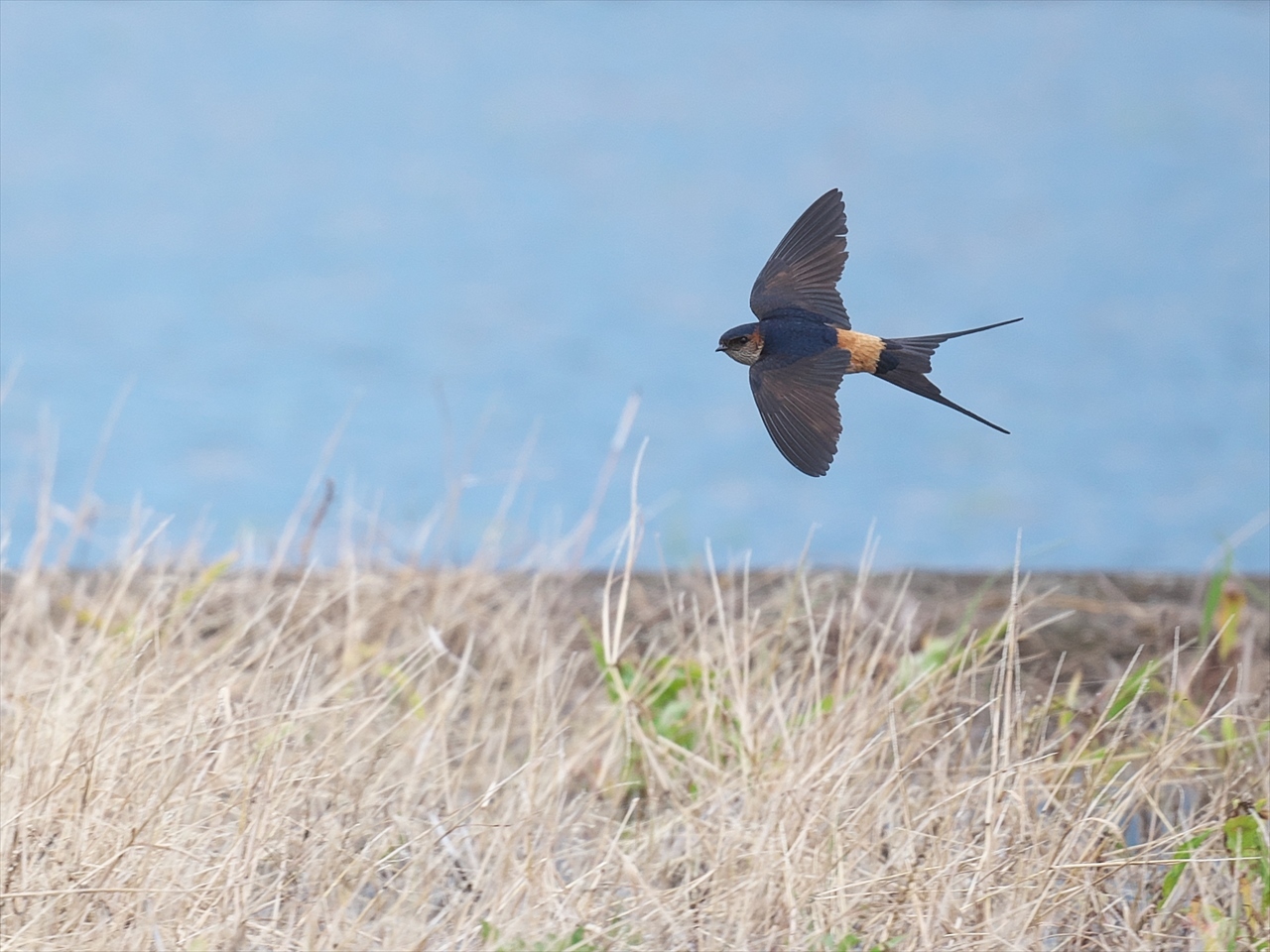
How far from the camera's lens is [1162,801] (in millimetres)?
2633

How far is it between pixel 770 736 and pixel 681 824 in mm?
210

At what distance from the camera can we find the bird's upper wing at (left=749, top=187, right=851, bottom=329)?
114 cm

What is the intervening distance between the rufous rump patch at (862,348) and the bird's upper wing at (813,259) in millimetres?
79

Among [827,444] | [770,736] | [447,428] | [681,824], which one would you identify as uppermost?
[827,444]

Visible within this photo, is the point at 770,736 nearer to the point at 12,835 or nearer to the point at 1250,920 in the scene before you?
the point at 1250,920

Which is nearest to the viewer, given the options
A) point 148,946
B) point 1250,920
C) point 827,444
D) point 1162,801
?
point 827,444

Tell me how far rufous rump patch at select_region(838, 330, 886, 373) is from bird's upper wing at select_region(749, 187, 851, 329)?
8cm

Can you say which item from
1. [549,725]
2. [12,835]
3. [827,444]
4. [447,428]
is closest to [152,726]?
[12,835]

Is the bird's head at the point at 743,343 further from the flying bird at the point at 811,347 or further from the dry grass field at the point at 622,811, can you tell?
the dry grass field at the point at 622,811

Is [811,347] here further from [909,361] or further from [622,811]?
[622,811]

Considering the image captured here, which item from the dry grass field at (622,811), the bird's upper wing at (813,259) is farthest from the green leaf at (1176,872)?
the bird's upper wing at (813,259)

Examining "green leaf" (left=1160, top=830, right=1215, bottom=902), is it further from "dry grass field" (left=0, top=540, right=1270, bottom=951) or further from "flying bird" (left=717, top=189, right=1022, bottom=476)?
"flying bird" (left=717, top=189, right=1022, bottom=476)

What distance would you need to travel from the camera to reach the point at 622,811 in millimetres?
2521

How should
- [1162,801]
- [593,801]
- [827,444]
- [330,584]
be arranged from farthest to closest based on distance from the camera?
[330,584]
[1162,801]
[593,801]
[827,444]
